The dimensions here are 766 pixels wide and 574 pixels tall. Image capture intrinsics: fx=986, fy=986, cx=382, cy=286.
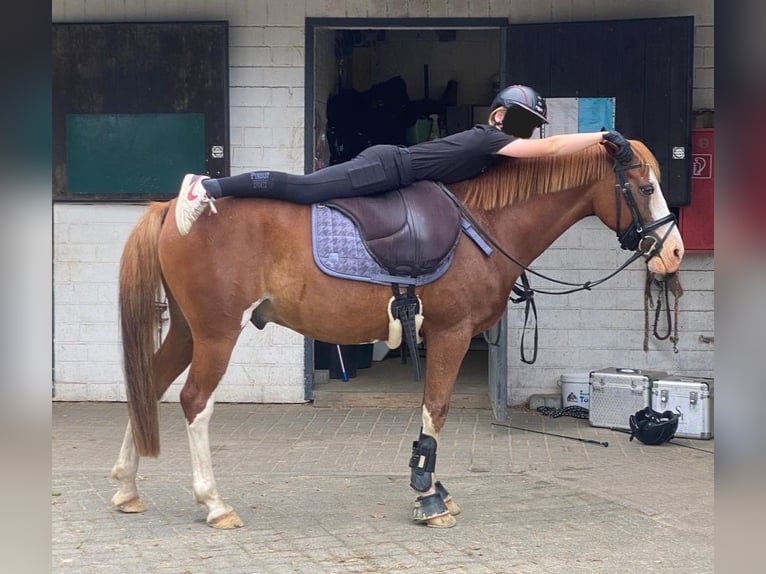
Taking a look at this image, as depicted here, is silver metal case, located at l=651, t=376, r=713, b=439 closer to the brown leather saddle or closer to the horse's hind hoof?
the horse's hind hoof

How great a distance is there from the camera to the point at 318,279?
198 inches

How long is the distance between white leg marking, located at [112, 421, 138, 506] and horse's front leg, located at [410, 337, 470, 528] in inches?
58.4

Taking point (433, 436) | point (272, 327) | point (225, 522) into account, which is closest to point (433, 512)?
point (433, 436)

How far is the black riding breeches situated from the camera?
5012mm

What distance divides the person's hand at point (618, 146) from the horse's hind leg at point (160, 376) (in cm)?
242

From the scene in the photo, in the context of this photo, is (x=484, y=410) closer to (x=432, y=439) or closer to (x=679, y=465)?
(x=679, y=465)

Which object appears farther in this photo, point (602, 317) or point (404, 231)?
point (602, 317)

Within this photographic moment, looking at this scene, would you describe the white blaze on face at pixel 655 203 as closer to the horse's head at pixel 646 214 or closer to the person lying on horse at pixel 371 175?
the horse's head at pixel 646 214

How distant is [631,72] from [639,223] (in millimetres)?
3024

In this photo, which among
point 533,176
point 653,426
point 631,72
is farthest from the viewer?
point 631,72

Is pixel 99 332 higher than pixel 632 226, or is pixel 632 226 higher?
pixel 632 226

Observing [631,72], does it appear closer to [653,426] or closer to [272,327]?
[653,426]

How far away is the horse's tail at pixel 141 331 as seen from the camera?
5035mm

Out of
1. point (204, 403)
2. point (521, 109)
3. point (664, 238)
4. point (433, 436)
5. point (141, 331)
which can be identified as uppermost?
point (521, 109)
